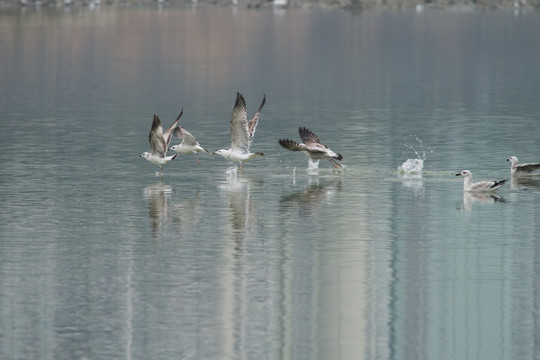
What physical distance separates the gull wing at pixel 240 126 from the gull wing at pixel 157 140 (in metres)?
1.50

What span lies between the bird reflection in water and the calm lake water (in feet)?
0.36

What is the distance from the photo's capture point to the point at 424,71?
60.9 m

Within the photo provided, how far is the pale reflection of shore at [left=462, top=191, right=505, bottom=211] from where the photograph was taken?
75.0ft

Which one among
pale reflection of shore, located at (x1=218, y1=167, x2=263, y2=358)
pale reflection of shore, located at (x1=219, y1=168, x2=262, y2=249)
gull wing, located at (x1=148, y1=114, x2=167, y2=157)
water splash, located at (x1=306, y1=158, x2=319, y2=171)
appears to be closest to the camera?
pale reflection of shore, located at (x1=218, y1=167, x2=263, y2=358)

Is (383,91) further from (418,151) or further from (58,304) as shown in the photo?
(58,304)

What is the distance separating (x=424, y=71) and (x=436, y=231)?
41478 millimetres

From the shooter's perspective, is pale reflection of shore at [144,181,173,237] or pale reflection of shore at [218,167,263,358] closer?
pale reflection of shore at [218,167,263,358]

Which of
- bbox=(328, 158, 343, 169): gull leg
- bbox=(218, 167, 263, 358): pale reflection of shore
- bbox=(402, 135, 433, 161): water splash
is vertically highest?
bbox=(328, 158, 343, 169): gull leg

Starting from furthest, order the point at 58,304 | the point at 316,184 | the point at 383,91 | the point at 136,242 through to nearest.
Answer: the point at 383,91
the point at 316,184
the point at 136,242
the point at 58,304

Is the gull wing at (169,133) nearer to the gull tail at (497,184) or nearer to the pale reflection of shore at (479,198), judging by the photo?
the pale reflection of shore at (479,198)

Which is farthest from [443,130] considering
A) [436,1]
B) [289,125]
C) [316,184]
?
[436,1]

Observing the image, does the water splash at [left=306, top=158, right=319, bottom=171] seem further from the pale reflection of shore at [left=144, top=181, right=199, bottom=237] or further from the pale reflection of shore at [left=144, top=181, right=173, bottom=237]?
the pale reflection of shore at [left=144, top=181, right=199, bottom=237]

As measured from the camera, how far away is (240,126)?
1046 inches

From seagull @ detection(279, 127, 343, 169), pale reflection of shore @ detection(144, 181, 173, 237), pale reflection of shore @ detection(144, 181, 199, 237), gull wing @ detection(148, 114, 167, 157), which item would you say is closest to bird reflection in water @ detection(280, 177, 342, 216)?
seagull @ detection(279, 127, 343, 169)
